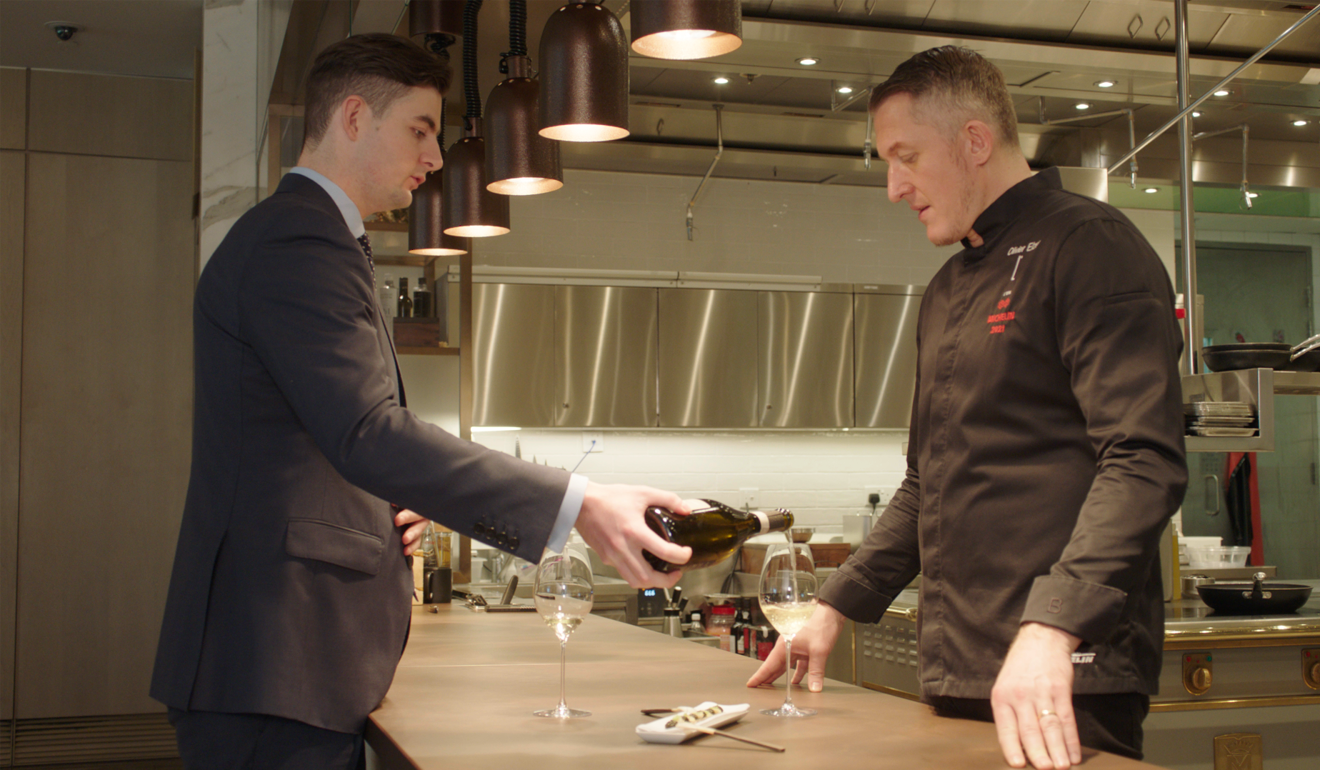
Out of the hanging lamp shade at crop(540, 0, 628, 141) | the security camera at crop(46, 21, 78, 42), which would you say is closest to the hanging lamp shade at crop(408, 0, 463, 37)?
the hanging lamp shade at crop(540, 0, 628, 141)

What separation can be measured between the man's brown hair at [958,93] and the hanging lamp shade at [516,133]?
2.75 feet

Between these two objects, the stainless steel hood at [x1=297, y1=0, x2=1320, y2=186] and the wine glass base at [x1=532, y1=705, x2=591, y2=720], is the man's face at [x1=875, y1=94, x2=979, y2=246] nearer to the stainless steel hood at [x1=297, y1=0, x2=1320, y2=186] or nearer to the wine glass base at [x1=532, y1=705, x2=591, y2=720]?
the wine glass base at [x1=532, y1=705, x2=591, y2=720]

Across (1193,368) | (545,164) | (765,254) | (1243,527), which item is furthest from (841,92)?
(1243,527)

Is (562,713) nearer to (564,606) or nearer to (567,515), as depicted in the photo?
(564,606)

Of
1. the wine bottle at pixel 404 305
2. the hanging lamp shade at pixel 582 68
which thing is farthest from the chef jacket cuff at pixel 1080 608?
the wine bottle at pixel 404 305

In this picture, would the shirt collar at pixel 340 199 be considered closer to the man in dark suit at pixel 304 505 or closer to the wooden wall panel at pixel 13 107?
the man in dark suit at pixel 304 505

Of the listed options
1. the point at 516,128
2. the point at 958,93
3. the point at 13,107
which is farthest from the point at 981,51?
the point at 13,107

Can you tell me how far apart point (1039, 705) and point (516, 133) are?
1575 millimetres

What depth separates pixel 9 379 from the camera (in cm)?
591

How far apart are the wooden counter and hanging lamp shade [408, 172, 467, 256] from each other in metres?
1.25

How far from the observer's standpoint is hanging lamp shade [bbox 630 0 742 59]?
61.3 inches

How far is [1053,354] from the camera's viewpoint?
4.97 ft

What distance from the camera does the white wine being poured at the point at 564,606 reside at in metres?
1.62

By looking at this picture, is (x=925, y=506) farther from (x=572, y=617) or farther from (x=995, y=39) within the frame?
(x=995, y=39)
